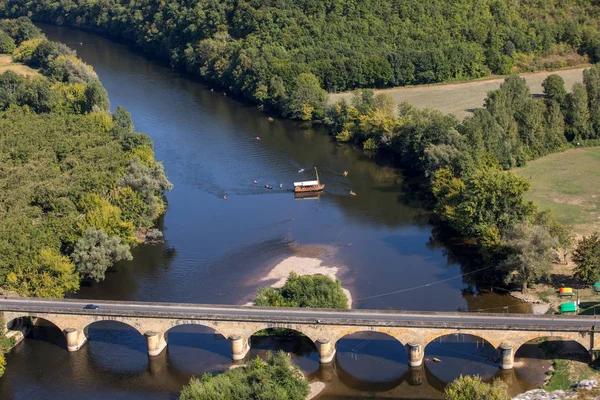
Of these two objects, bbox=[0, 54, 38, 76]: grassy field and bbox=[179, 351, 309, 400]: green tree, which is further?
bbox=[0, 54, 38, 76]: grassy field

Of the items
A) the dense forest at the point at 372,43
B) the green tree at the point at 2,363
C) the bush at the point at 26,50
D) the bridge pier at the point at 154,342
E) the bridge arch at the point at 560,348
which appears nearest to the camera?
the bridge arch at the point at 560,348

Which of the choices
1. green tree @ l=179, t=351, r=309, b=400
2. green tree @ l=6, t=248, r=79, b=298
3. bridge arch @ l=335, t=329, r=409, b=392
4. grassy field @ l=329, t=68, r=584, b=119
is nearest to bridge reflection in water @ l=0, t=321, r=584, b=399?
bridge arch @ l=335, t=329, r=409, b=392

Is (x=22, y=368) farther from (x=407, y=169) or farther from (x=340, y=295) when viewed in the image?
(x=407, y=169)

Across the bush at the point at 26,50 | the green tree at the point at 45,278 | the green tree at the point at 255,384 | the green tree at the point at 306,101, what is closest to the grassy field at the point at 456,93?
the green tree at the point at 306,101

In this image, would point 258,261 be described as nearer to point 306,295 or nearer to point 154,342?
point 306,295

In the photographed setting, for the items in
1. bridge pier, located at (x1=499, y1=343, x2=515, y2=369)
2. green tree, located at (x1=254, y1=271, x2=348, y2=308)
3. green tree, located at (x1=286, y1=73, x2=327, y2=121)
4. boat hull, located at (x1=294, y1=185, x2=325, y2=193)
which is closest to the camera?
bridge pier, located at (x1=499, y1=343, x2=515, y2=369)

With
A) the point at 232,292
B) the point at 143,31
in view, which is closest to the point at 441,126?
the point at 232,292

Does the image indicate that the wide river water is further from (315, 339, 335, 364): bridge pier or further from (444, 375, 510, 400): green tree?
(444, 375, 510, 400): green tree

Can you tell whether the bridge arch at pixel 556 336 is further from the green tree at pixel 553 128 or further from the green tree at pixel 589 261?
the green tree at pixel 553 128
